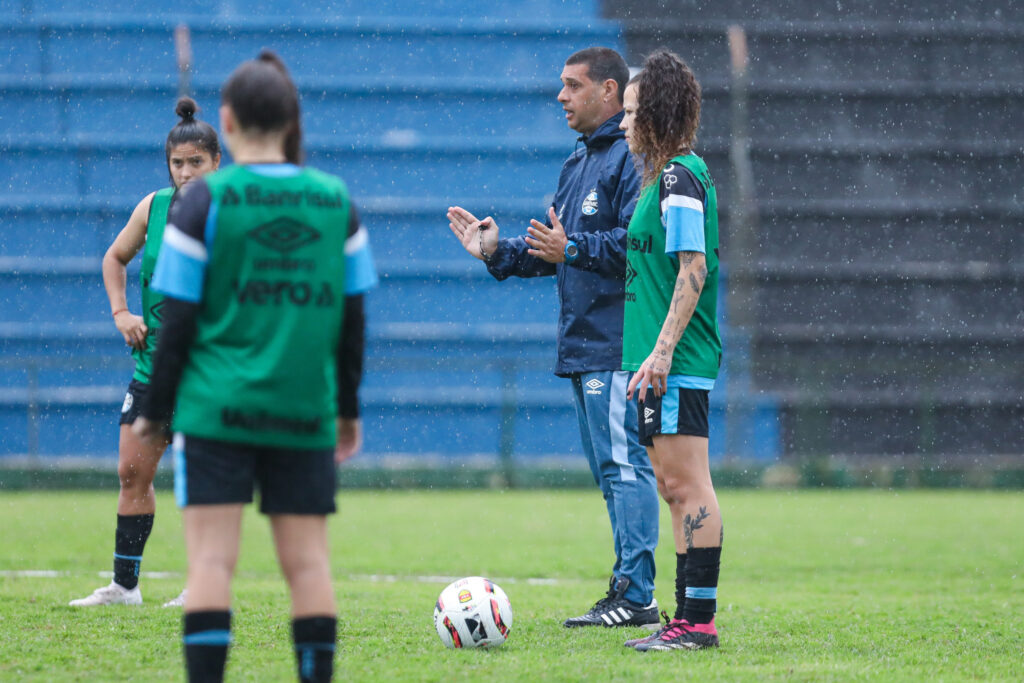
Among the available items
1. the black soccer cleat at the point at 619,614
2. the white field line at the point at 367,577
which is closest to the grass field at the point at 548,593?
the white field line at the point at 367,577

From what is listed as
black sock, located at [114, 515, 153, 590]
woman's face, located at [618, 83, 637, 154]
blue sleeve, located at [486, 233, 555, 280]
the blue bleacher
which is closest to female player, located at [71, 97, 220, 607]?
black sock, located at [114, 515, 153, 590]

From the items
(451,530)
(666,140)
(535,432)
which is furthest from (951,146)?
(666,140)

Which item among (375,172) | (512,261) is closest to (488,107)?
(375,172)

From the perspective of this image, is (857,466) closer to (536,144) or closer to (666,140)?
(536,144)

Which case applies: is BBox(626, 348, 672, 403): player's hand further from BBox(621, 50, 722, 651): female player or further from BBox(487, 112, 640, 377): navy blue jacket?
BBox(487, 112, 640, 377): navy blue jacket

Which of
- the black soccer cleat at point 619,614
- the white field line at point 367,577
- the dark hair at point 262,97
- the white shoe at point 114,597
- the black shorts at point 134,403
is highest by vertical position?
the dark hair at point 262,97

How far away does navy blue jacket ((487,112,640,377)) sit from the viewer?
5055 mm

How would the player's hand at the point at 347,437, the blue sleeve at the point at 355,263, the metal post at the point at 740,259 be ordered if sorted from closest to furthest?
the blue sleeve at the point at 355,263, the player's hand at the point at 347,437, the metal post at the point at 740,259

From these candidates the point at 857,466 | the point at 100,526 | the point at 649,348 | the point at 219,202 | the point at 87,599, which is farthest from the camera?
the point at 857,466

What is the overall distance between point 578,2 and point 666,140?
42.3ft

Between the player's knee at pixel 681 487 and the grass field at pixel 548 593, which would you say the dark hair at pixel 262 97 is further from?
the player's knee at pixel 681 487

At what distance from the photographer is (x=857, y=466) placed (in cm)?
1451

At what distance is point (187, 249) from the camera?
2.95 metres

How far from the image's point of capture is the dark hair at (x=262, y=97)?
3039 mm
